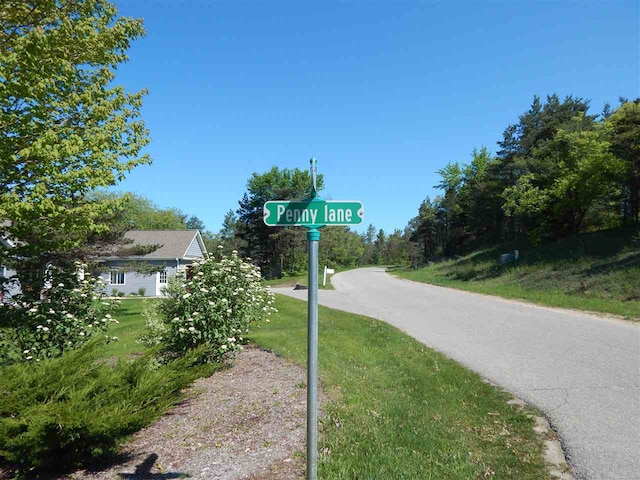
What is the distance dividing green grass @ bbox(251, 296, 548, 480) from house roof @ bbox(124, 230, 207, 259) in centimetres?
2799

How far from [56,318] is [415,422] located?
5.00 meters

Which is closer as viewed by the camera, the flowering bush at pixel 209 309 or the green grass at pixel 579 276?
the flowering bush at pixel 209 309

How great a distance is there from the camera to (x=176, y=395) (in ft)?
13.7

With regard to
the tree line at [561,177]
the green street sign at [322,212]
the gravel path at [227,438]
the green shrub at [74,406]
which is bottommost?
the gravel path at [227,438]

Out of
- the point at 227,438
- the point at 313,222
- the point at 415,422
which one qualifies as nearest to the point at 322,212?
the point at 313,222

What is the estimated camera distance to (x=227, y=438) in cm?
392

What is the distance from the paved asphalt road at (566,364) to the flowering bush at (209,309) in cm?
384

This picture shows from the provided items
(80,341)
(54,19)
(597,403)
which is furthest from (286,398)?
(54,19)

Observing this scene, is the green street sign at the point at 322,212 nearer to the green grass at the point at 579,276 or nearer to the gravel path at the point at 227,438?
the gravel path at the point at 227,438

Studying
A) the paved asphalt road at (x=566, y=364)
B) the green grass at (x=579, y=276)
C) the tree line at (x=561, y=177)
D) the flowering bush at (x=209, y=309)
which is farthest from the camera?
the tree line at (x=561, y=177)

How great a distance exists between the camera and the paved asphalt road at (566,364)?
3969 millimetres

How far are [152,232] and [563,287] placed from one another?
32097 millimetres

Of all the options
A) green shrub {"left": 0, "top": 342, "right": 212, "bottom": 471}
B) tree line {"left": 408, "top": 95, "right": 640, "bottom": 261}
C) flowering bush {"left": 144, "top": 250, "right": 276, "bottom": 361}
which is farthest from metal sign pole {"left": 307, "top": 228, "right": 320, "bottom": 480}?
tree line {"left": 408, "top": 95, "right": 640, "bottom": 261}

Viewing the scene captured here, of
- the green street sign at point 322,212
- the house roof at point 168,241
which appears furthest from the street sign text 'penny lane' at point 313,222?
the house roof at point 168,241
